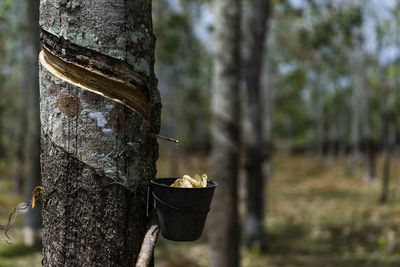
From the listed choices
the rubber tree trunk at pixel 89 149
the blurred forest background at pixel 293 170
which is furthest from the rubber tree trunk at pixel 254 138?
the rubber tree trunk at pixel 89 149

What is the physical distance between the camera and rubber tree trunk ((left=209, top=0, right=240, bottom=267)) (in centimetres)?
588

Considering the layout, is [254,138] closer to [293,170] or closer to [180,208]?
[180,208]

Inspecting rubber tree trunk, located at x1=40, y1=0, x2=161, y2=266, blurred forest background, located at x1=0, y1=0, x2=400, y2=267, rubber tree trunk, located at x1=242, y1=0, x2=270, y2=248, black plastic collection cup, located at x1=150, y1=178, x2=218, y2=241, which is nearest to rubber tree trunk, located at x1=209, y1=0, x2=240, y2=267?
blurred forest background, located at x1=0, y1=0, x2=400, y2=267

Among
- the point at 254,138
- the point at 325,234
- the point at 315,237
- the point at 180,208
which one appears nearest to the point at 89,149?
the point at 180,208

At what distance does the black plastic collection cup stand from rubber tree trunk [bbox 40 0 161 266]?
0.38ft

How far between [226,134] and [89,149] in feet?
15.6

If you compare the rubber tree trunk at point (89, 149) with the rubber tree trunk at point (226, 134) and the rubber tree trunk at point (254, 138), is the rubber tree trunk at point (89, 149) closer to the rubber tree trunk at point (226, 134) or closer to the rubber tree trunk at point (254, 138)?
the rubber tree trunk at point (226, 134)

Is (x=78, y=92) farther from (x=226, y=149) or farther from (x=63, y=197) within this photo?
(x=226, y=149)

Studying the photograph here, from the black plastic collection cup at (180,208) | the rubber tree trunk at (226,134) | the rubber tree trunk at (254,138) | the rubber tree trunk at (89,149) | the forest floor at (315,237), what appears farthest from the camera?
the rubber tree trunk at (254,138)

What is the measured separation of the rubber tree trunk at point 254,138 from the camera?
8.63 metres

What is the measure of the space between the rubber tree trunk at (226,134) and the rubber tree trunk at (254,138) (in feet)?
8.31

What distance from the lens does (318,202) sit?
14.5m

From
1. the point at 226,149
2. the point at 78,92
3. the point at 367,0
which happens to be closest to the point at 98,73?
the point at 78,92

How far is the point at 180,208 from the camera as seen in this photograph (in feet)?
4.81
